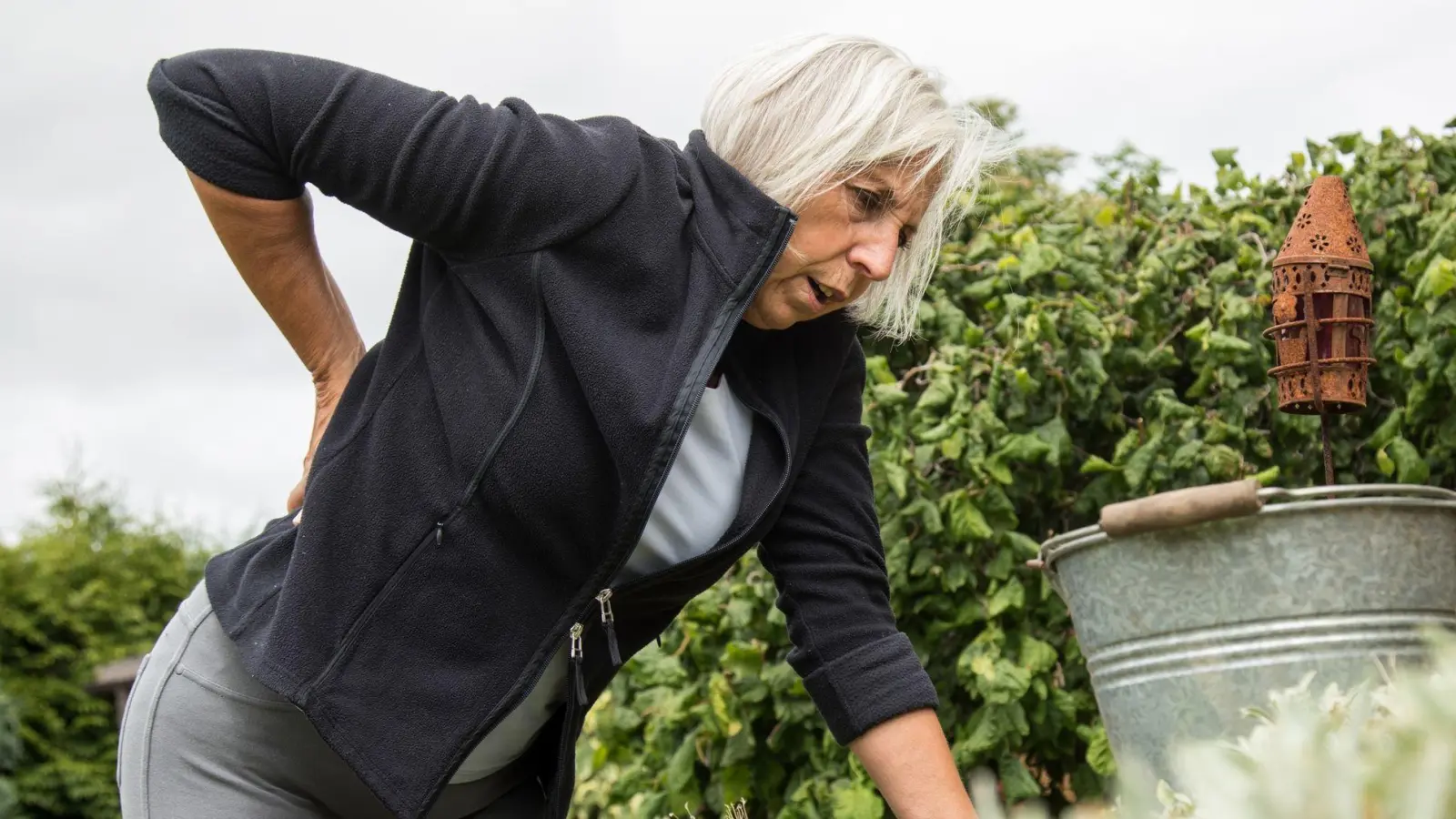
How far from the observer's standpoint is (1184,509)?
7.31ft

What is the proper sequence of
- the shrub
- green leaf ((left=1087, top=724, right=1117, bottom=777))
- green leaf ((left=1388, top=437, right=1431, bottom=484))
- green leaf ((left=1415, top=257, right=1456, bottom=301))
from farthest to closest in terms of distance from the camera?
the shrub → green leaf ((left=1087, top=724, right=1117, bottom=777)) → green leaf ((left=1388, top=437, right=1431, bottom=484)) → green leaf ((left=1415, top=257, right=1456, bottom=301))

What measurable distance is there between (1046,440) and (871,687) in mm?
1407

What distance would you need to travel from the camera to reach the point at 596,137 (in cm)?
156

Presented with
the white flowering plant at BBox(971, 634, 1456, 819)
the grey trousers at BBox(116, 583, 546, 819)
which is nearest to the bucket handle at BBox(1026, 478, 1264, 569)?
the grey trousers at BBox(116, 583, 546, 819)

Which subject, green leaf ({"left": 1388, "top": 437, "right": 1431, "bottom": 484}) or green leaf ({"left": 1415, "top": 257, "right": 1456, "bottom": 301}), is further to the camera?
green leaf ({"left": 1388, "top": 437, "right": 1431, "bottom": 484})

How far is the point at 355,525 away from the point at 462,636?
6.3 inches

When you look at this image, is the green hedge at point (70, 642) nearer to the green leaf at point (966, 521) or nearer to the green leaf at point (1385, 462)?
the green leaf at point (966, 521)

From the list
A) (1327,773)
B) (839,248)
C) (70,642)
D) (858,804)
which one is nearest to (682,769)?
(858,804)

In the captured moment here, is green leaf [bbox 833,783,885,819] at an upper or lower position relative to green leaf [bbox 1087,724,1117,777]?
lower

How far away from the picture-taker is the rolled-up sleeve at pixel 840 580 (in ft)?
5.88

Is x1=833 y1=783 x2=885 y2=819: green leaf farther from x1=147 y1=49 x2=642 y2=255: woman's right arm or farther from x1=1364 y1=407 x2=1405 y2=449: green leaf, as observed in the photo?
x1=147 y1=49 x2=642 y2=255: woman's right arm

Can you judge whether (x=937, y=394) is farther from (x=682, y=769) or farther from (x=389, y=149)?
(x=389, y=149)

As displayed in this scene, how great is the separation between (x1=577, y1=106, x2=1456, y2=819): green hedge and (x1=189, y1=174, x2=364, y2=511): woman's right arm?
1.50 meters

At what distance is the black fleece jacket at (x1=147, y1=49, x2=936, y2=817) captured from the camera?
4.82ft
